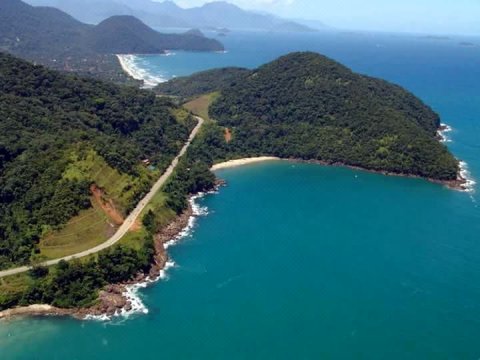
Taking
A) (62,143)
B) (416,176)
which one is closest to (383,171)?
(416,176)

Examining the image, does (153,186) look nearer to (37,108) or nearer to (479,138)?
(37,108)

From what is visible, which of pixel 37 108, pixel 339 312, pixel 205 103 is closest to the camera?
pixel 339 312

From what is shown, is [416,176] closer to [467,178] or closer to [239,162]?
[467,178]

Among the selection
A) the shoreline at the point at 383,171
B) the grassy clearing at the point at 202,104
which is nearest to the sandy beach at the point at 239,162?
the shoreline at the point at 383,171

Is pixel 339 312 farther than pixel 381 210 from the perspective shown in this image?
No

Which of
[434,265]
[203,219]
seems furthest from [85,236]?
[434,265]
